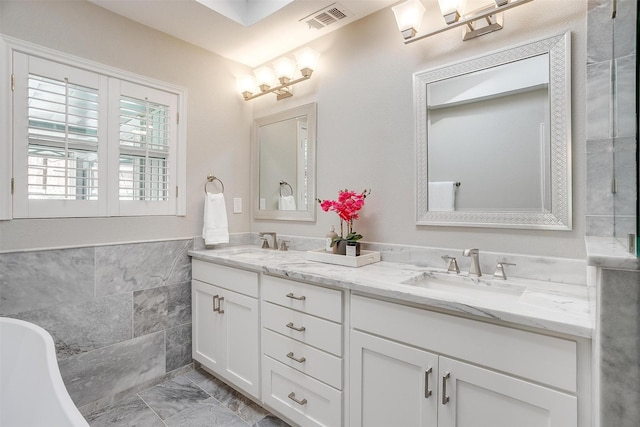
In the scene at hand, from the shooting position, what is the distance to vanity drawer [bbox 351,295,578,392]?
37.6 inches

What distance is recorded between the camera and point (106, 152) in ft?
6.50

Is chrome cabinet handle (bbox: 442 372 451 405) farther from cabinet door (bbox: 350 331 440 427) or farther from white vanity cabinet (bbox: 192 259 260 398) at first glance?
white vanity cabinet (bbox: 192 259 260 398)

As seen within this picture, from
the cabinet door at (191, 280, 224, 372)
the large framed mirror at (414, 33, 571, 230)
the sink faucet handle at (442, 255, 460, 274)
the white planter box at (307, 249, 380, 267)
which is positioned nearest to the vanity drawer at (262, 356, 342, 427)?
the cabinet door at (191, 280, 224, 372)

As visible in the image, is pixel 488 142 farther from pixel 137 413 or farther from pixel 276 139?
pixel 137 413

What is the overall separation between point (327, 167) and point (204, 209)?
1022mm

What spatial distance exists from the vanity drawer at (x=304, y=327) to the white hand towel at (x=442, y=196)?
2.75 ft

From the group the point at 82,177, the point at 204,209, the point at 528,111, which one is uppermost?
the point at 528,111

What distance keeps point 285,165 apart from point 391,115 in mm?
967

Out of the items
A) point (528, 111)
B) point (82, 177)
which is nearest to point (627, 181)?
point (528, 111)

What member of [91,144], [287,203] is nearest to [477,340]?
[287,203]

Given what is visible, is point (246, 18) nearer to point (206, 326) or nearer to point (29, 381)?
point (206, 326)

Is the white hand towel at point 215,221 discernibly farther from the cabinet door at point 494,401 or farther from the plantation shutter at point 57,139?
the cabinet door at point 494,401

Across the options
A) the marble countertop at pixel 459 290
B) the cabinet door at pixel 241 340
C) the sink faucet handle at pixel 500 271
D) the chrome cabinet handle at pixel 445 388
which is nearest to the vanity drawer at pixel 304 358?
the cabinet door at pixel 241 340

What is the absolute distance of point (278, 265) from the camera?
69.4 inches
